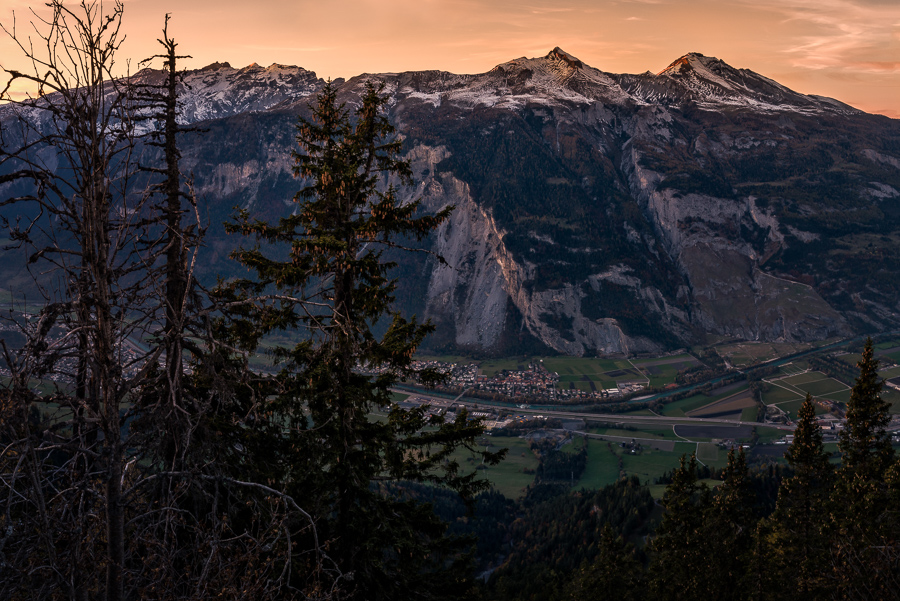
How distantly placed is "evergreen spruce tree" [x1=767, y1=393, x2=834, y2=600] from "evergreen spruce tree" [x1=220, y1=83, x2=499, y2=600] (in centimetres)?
1754

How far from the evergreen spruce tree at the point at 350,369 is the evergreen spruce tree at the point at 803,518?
1754cm

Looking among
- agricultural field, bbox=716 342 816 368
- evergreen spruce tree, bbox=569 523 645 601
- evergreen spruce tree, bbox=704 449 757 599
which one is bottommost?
agricultural field, bbox=716 342 816 368

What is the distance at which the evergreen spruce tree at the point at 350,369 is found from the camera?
46.1 feet

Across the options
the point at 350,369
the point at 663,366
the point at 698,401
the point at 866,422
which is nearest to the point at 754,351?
the point at 663,366

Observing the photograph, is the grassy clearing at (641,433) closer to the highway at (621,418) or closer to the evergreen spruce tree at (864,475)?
the highway at (621,418)

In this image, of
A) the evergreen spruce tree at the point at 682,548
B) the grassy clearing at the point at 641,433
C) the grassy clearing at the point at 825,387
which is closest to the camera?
the evergreen spruce tree at the point at 682,548

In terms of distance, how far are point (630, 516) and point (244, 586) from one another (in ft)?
237

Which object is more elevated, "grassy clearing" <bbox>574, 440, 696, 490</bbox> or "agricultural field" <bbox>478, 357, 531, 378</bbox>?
"agricultural field" <bbox>478, 357, 531, 378</bbox>

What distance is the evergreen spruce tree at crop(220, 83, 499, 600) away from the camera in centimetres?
1404

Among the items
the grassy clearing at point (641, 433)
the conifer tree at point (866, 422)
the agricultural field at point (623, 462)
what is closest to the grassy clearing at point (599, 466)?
the agricultural field at point (623, 462)

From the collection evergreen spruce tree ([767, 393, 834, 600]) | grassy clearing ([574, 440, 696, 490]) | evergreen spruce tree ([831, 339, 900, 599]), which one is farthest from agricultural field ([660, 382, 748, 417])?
evergreen spruce tree ([831, 339, 900, 599])

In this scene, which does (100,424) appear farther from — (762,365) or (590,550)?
(762,365)

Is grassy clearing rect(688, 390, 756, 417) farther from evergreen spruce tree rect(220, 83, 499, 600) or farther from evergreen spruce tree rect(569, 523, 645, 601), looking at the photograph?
evergreen spruce tree rect(220, 83, 499, 600)

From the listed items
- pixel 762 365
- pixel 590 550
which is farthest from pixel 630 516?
pixel 762 365
